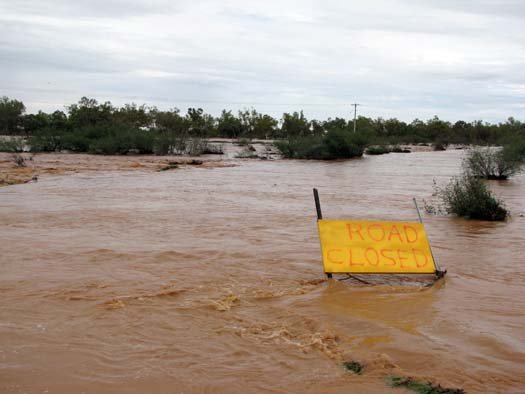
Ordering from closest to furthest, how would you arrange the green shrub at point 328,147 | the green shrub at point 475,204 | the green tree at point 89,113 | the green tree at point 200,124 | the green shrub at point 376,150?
the green shrub at point 475,204 → the green shrub at point 328,147 → the green shrub at point 376,150 → the green tree at point 89,113 → the green tree at point 200,124

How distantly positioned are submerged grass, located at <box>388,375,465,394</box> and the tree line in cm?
7084

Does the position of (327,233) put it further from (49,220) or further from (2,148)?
(2,148)

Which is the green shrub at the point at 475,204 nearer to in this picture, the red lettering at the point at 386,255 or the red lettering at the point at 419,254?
the red lettering at the point at 419,254

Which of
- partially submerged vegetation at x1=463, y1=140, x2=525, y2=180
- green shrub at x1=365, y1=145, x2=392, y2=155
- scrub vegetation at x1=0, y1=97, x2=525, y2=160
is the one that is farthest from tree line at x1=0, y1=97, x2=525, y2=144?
Result: partially submerged vegetation at x1=463, y1=140, x2=525, y2=180

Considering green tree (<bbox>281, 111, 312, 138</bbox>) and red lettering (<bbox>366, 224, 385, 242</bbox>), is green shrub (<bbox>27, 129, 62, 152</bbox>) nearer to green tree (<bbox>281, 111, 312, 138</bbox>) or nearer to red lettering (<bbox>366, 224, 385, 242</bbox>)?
red lettering (<bbox>366, 224, 385, 242</bbox>)

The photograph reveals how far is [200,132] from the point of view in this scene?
3880 inches

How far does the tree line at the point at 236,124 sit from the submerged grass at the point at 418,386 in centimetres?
7084

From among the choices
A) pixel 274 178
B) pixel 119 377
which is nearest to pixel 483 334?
pixel 119 377

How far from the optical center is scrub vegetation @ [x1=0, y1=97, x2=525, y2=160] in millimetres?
42250

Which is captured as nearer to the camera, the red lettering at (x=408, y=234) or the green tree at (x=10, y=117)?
the red lettering at (x=408, y=234)

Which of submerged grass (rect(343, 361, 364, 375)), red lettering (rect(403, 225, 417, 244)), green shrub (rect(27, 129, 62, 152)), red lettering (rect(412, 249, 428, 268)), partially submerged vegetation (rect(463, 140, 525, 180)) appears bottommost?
submerged grass (rect(343, 361, 364, 375))

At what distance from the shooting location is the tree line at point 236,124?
80.3 meters

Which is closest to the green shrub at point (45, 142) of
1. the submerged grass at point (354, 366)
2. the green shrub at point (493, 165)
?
the green shrub at point (493, 165)

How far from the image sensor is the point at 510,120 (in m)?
114
